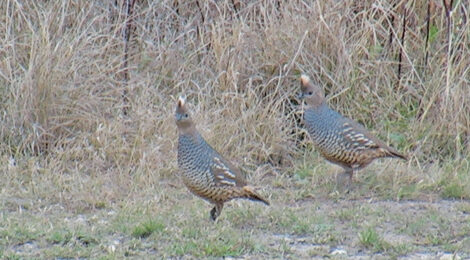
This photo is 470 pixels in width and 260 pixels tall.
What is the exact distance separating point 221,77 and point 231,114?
0.42 m

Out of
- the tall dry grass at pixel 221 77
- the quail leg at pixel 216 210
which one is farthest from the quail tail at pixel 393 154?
the quail leg at pixel 216 210

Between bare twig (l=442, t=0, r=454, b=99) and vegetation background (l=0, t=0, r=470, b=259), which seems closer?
vegetation background (l=0, t=0, r=470, b=259)

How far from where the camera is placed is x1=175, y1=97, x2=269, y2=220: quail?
6992mm

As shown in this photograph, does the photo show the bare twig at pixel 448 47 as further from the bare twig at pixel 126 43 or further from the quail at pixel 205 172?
the bare twig at pixel 126 43

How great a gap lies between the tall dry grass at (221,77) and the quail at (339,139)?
0.71 m

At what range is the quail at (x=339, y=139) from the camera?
8.02 meters

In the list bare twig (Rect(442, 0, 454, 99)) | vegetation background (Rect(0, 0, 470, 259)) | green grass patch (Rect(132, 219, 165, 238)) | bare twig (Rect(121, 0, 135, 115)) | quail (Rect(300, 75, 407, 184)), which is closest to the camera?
green grass patch (Rect(132, 219, 165, 238))

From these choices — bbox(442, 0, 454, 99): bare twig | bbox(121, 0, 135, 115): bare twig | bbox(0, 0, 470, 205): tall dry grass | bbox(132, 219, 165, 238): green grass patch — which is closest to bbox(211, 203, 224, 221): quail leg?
bbox(132, 219, 165, 238): green grass patch

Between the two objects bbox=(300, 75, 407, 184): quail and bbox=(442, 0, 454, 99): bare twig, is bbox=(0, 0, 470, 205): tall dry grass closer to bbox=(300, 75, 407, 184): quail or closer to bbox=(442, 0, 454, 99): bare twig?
bbox=(442, 0, 454, 99): bare twig

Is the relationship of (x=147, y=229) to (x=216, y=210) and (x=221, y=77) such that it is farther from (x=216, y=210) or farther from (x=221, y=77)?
(x=221, y=77)

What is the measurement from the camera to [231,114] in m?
9.01

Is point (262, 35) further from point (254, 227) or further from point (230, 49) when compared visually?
point (254, 227)

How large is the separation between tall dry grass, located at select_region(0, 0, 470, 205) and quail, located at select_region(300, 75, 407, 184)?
707 mm

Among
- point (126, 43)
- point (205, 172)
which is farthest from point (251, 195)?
point (126, 43)
